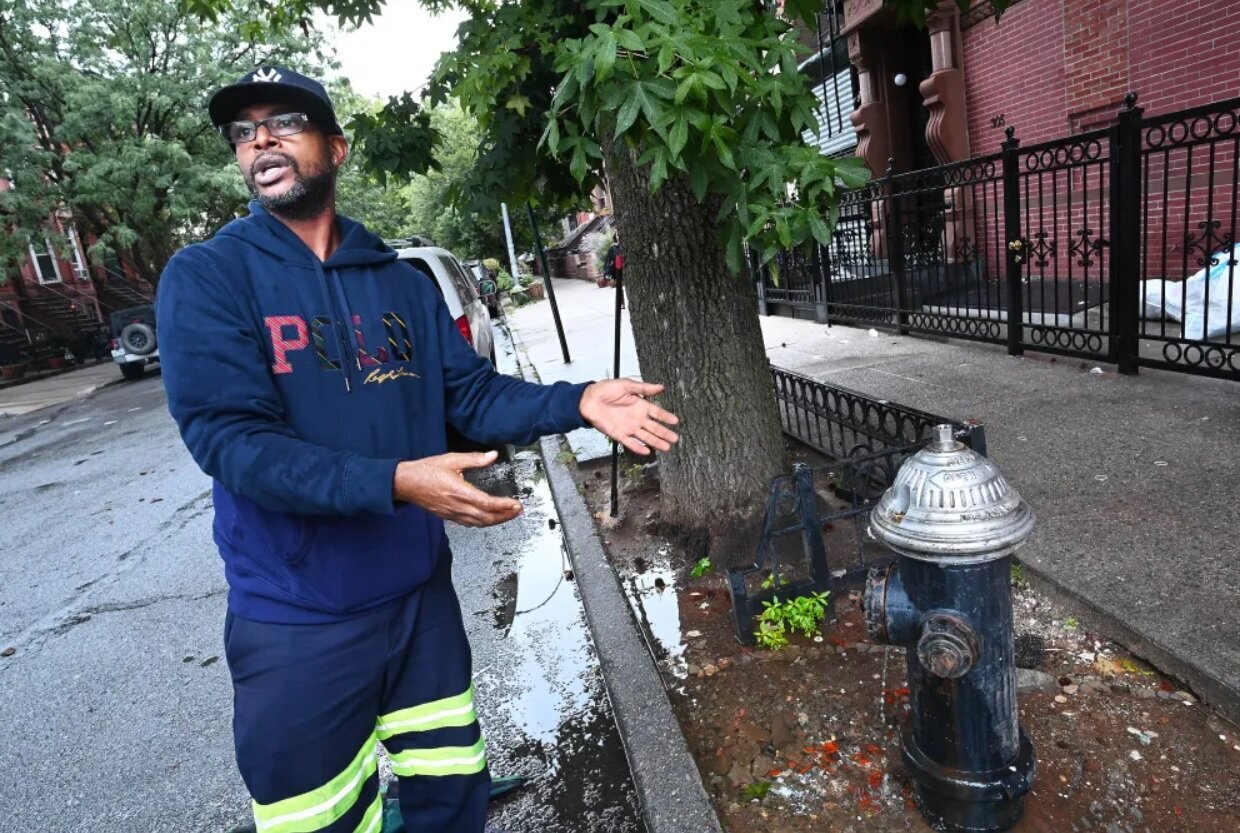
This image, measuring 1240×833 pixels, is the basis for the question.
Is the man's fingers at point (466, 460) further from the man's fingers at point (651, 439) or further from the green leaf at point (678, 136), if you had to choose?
the green leaf at point (678, 136)

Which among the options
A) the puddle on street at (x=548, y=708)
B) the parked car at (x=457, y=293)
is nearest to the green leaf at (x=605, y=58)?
the puddle on street at (x=548, y=708)

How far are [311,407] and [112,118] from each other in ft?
78.1

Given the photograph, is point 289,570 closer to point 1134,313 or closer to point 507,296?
point 1134,313

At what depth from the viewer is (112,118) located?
20.7 metres

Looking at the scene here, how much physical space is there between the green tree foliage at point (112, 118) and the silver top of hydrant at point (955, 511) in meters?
21.8

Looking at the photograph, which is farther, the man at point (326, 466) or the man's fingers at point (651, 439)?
the man's fingers at point (651, 439)

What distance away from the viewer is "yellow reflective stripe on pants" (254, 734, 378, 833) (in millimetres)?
1822

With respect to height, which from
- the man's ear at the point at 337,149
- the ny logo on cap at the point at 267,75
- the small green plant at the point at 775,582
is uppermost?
the ny logo on cap at the point at 267,75

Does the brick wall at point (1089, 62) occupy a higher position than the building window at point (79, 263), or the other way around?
the building window at point (79, 263)

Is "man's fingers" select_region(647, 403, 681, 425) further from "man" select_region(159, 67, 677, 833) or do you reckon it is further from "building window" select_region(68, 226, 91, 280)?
"building window" select_region(68, 226, 91, 280)

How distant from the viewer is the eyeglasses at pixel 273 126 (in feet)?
6.33

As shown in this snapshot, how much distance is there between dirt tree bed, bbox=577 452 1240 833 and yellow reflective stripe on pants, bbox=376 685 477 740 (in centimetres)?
91

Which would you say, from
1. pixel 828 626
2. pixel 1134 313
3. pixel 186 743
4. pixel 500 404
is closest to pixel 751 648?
pixel 828 626

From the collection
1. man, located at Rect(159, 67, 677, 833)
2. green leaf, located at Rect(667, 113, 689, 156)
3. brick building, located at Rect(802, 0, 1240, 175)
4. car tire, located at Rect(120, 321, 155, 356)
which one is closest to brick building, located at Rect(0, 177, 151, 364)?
car tire, located at Rect(120, 321, 155, 356)
